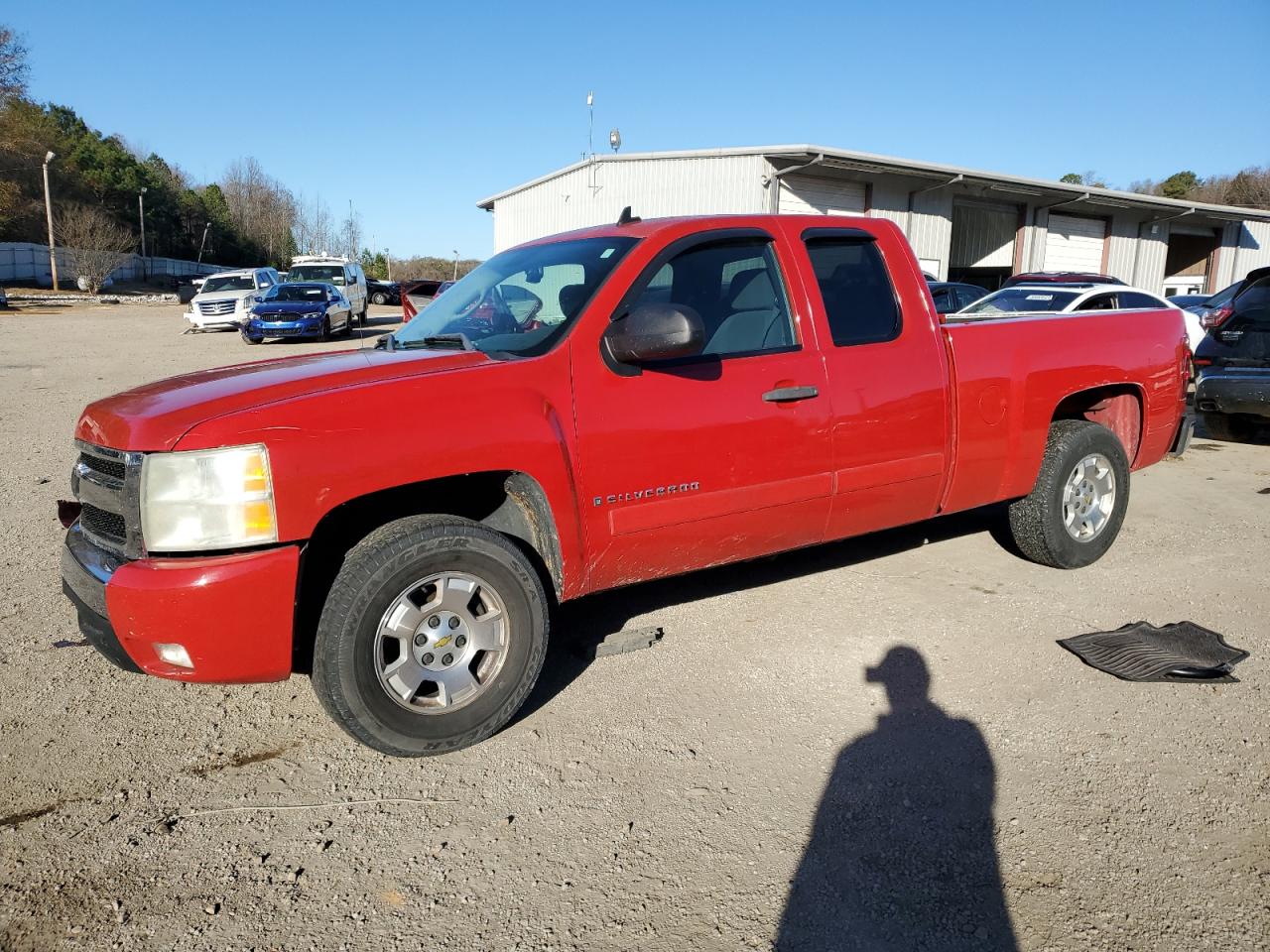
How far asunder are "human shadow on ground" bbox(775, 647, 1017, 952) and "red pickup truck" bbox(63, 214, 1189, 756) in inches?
43.5

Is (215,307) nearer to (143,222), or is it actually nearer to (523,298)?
(523,298)

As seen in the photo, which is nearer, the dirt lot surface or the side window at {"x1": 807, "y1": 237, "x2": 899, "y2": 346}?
the dirt lot surface

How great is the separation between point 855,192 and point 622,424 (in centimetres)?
2365

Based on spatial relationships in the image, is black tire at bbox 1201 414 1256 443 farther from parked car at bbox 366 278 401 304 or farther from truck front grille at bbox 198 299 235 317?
parked car at bbox 366 278 401 304

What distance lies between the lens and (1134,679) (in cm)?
384

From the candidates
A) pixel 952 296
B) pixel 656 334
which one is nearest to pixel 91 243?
pixel 952 296

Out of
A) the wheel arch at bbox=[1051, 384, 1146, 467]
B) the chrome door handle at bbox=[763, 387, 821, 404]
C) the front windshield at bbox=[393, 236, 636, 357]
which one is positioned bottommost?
the wheel arch at bbox=[1051, 384, 1146, 467]

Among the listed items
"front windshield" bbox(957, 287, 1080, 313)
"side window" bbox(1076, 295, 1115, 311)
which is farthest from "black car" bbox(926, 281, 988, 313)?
"side window" bbox(1076, 295, 1115, 311)

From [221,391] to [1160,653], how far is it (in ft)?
13.6

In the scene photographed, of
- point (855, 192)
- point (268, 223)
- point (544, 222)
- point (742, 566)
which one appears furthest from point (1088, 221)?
point (268, 223)

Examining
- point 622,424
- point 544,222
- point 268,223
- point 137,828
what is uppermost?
point 268,223

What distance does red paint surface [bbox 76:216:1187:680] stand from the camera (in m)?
2.94

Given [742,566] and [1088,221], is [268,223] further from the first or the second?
[742,566]

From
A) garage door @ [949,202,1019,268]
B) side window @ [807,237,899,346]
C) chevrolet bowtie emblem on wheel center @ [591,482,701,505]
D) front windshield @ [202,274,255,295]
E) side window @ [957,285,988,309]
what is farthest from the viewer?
garage door @ [949,202,1019,268]
